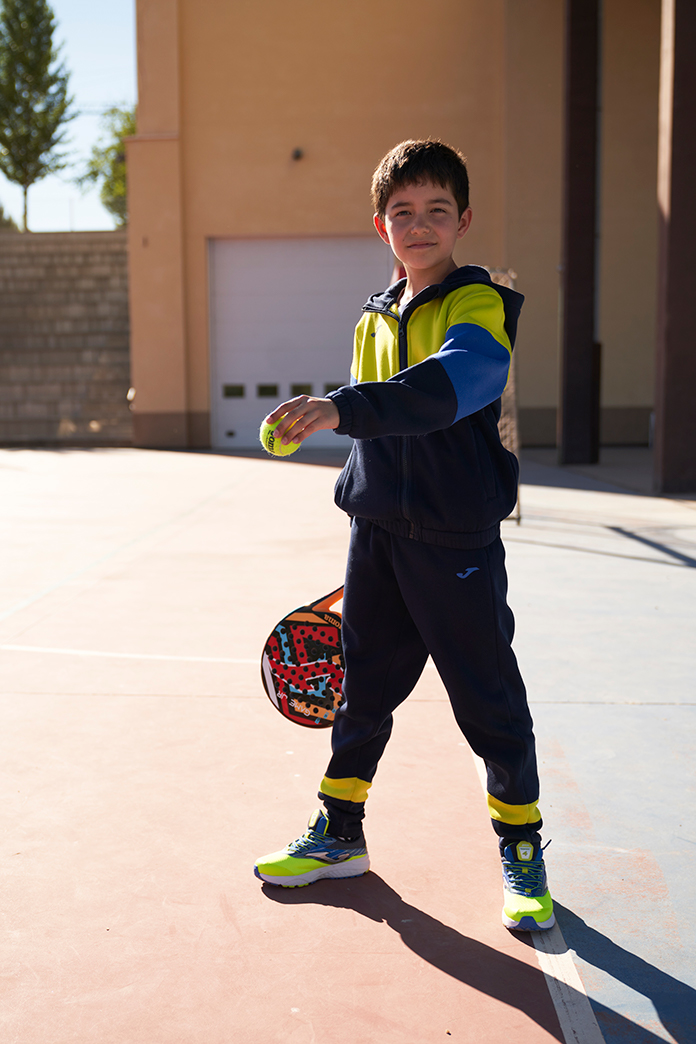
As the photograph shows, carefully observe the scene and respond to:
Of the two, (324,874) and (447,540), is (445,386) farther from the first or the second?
(324,874)

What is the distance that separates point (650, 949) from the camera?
2.12 meters

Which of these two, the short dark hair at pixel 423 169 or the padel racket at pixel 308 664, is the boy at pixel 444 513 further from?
the padel racket at pixel 308 664

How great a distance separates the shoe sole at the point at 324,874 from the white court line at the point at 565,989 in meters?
0.46

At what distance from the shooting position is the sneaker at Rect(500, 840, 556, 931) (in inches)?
86.0

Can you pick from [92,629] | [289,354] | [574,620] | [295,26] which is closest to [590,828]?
[574,620]

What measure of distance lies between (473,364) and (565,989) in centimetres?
123

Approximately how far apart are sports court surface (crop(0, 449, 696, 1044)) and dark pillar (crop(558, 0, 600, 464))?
9784 millimetres

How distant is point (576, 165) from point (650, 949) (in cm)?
1439

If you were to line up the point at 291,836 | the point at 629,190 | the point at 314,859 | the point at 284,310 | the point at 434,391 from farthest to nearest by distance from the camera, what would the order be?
the point at 284,310
the point at 629,190
the point at 291,836
the point at 314,859
the point at 434,391

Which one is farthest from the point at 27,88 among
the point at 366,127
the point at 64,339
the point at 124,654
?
the point at 124,654

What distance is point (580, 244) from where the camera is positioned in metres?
15.1

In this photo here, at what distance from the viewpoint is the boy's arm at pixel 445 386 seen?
184cm

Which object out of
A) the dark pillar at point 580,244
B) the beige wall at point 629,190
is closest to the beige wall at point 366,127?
the beige wall at point 629,190

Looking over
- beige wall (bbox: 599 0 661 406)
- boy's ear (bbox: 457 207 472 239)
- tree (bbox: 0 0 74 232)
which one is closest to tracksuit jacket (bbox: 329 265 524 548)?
boy's ear (bbox: 457 207 472 239)
